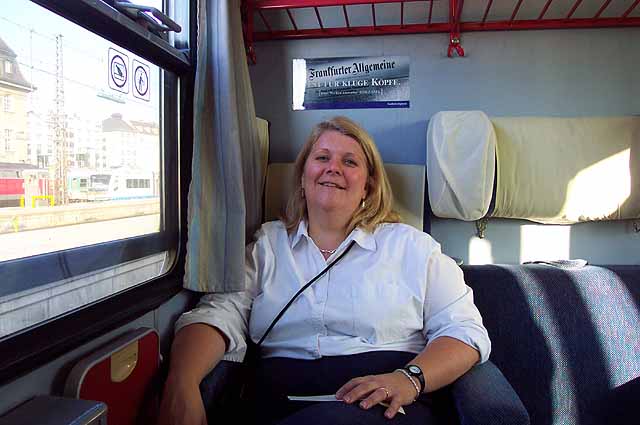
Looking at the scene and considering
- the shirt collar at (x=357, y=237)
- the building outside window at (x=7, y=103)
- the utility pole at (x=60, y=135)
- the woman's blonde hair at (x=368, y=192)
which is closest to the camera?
the building outside window at (x=7, y=103)

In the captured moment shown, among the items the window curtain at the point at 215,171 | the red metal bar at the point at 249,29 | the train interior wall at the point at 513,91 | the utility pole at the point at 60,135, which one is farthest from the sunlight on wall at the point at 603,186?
the utility pole at the point at 60,135

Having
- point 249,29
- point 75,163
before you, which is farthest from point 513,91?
point 75,163

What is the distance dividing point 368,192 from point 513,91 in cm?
90

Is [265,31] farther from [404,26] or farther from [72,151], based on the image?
[72,151]

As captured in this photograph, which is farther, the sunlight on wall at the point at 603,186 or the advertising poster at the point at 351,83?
the advertising poster at the point at 351,83

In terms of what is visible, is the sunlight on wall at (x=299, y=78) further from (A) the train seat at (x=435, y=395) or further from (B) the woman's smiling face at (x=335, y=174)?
(B) the woman's smiling face at (x=335, y=174)

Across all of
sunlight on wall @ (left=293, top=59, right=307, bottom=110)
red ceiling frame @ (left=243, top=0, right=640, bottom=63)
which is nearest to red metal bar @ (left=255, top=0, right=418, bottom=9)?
red ceiling frame @ (left=243, top=0, right=640, bottom=63)

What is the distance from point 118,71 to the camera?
129 centimetres

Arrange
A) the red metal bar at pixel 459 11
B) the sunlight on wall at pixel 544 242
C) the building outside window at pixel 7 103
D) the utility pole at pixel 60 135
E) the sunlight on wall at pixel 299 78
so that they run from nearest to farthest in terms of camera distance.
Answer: the building outside window at pixel 7 103 < the utility pole at pixel 60 135 < the red metal bar at pixel 459 11 < the sunlight on wall at pixel 544 242 < the sunlight on wall at pixel 299 78

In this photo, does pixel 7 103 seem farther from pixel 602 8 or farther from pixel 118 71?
pixel 602 8

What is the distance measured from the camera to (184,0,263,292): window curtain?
146cm

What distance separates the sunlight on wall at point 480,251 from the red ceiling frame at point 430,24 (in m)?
0.86

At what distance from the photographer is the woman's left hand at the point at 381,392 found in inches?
45.9

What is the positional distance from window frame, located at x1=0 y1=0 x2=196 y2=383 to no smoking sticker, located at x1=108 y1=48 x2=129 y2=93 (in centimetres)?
3
